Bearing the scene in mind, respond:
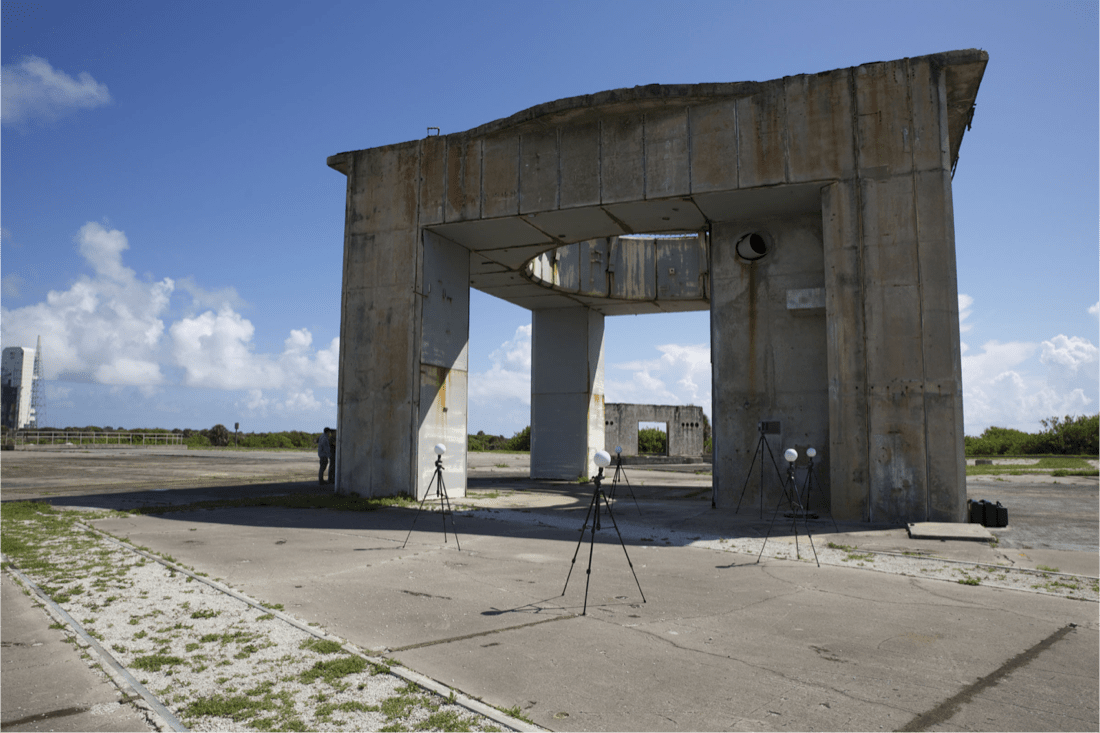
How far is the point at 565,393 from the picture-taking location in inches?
995

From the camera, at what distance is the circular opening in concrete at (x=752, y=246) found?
50.1 feet

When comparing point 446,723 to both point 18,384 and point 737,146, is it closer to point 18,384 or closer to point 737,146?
point 737,146

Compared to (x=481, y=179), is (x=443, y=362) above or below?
below

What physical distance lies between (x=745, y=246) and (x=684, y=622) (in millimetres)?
11420

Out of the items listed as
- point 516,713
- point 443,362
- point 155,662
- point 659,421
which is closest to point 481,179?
point 443,362

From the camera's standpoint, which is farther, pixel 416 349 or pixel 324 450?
pixel 324 450

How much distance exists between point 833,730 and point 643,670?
124cm

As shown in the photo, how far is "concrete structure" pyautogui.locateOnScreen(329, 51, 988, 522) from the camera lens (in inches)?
491

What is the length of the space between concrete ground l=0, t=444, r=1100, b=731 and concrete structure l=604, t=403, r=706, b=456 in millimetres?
26463

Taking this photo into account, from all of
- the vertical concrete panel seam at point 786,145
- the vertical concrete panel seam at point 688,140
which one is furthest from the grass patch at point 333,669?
the vertical concrete panel seam at point 786,145

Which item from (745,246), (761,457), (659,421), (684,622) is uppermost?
(745,246)

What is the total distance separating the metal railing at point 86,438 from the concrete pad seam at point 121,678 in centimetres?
5927

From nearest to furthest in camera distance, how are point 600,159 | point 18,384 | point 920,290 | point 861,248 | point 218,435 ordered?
point 920,290, point 861,248, point 600,159, point 218,435, point 18,384

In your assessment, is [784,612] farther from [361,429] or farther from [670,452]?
[670,452]
